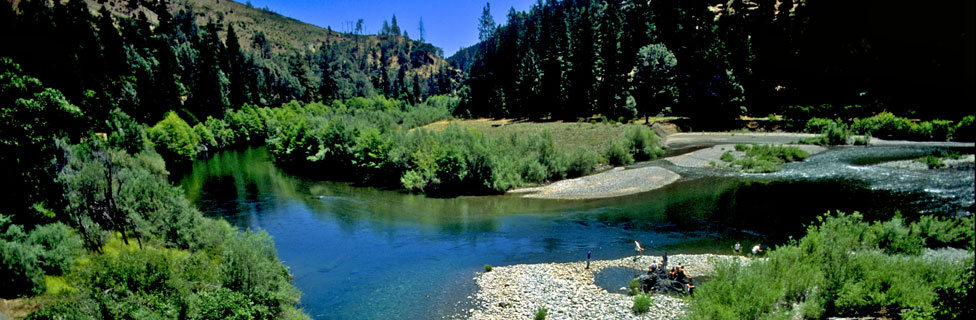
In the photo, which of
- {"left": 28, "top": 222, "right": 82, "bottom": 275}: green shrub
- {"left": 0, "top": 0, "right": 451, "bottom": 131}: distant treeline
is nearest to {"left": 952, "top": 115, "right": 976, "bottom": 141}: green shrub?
{"left": 28, "top": 222, "right": 82, "bottom": 275}: green shrub

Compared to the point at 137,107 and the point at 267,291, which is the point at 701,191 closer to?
the point at 267,291

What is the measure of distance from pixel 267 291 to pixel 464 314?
7923 mm

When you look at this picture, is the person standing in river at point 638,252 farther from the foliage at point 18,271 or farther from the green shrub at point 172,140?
the green shrub at point 172,140

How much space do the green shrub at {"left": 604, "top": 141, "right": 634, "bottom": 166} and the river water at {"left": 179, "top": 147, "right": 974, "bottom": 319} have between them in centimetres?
887

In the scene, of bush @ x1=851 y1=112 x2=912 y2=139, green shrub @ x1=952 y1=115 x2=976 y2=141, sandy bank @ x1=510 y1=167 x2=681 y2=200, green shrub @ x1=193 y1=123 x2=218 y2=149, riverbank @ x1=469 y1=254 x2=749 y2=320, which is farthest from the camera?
green shrub @ x1=193 y1=123 x2=218 y2=149

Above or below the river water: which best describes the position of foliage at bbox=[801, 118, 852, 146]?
above

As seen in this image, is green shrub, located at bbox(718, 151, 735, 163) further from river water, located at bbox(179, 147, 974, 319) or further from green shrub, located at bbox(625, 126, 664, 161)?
green shrub, located at bbox(625, 126, 664, 161)

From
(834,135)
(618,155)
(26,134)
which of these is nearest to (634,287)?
(26,134)

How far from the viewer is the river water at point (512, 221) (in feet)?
75.7

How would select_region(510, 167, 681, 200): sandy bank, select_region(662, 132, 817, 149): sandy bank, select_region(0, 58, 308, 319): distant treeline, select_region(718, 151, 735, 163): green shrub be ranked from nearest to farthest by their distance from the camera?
select_region(0, 58, 308, 319): distant treeline, select_region(510, 167, 681, 200): sandy bank, select_region(718, 151, 735, 163): green shrub, select_region(662, 132, 817, 149): sandy bank

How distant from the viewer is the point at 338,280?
23672 millimetres

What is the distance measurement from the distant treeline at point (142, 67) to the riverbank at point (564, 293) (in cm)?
2555

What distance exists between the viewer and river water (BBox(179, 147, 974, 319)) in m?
23.1

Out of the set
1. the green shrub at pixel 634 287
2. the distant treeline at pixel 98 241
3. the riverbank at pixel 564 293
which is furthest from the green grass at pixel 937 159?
the distant treeline at pixel 98 241
